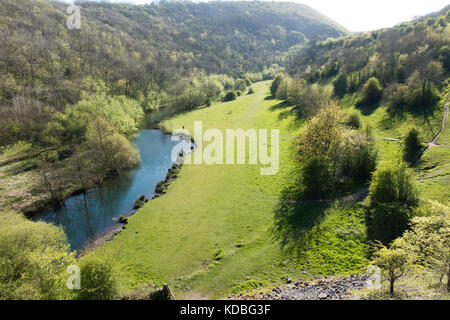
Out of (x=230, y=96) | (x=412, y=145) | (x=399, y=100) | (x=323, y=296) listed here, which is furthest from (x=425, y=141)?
(x=230, y=96)

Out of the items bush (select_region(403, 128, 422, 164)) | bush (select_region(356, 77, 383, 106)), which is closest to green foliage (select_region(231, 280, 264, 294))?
bush (select_region(403, 128, 422, 164))

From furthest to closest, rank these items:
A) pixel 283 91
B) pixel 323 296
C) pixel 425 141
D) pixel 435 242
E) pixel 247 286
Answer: pixel 283 91 < pixel 425 141 < pixel 247 286 < pixel 323 296 < pixel 435 242

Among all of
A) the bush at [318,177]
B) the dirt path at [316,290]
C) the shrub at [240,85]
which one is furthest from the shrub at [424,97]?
the shrub at [240,85]

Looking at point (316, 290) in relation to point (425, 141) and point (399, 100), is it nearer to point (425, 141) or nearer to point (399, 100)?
point (425, 141)

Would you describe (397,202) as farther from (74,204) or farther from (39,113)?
(39,113)

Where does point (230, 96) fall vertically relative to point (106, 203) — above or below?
above

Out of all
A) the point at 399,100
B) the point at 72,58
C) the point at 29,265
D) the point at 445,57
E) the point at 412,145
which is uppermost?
the point at 72,58
